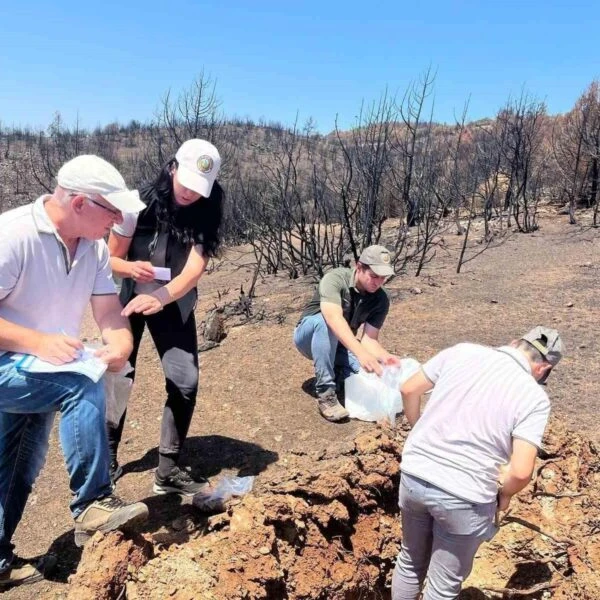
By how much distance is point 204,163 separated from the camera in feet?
8.40

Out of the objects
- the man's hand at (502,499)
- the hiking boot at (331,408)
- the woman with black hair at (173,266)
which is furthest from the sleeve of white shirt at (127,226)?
the man's hand at (502,499)

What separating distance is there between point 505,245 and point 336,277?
8.27m

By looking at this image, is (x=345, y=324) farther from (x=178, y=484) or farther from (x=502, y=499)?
(x=502, y=499)

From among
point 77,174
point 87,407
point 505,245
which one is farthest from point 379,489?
point 505,245

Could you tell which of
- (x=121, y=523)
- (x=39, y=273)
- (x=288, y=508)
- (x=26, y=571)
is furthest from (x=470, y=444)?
(x=26, y=571)

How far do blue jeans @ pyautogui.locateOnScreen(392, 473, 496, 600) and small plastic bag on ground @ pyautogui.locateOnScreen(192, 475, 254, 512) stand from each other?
0.83 metres

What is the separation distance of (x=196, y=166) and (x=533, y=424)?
168 centimetres

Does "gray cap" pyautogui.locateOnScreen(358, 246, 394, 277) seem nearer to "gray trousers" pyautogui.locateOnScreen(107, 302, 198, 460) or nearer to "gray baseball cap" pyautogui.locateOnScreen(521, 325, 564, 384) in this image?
"gray trousers" pyautogui.locateOnScreen(107, 302, 198, 460)

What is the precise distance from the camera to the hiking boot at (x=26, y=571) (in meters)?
2.23

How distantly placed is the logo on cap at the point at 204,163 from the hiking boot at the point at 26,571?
5.55 ft

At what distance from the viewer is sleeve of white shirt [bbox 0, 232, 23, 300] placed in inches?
73.2

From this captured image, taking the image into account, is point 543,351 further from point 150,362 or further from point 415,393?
point 150,362

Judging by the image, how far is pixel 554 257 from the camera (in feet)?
30.5

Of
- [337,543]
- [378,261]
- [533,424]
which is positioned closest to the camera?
[533,424]
